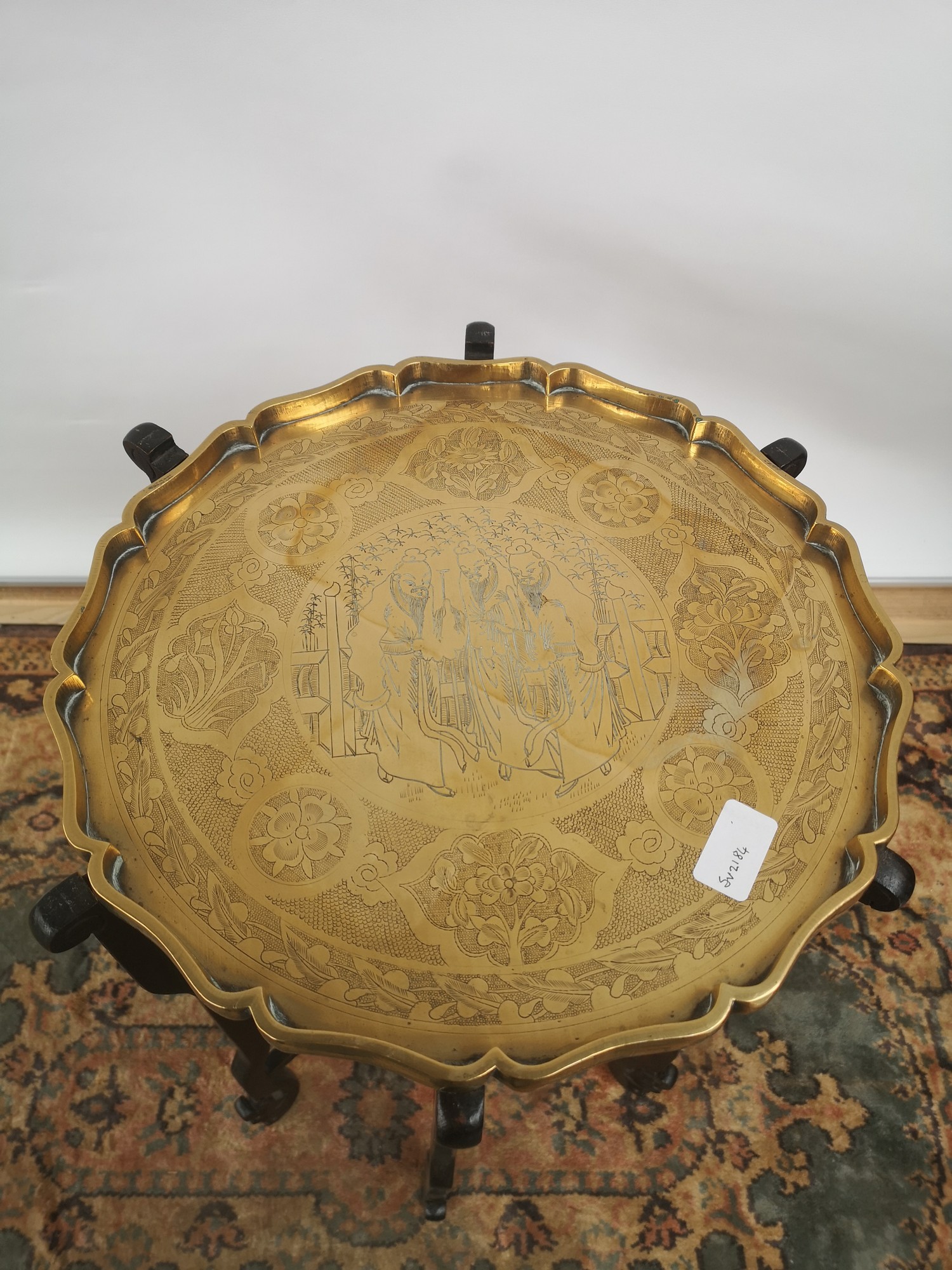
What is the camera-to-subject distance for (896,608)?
69.0 inches

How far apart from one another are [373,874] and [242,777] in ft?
0.59

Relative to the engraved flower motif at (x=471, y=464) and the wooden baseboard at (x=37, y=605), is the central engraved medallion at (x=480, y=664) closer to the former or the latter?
the engraved flower motif at (x=471, y=464)

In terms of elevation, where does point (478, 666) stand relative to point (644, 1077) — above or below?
above

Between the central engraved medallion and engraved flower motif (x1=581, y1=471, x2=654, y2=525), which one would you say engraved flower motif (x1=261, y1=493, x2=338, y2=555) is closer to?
the central engraved medallion

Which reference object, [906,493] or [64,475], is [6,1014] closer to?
[64,475]

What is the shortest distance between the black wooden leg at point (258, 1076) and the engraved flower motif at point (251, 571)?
0.49 metres

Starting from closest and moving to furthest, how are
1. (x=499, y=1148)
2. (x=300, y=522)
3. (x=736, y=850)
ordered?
(x=736, y=850) → (x=300, y=522) → (x=499, y=1148)

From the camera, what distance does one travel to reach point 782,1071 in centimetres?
129

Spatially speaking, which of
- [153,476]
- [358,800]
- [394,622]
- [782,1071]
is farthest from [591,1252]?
[153,476]

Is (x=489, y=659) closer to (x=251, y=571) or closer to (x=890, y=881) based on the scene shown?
(x=251, y=571)

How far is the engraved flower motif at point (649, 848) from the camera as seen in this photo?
0.90 m

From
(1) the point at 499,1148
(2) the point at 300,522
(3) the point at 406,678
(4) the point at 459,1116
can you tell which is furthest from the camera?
(1) the point at 499,1148

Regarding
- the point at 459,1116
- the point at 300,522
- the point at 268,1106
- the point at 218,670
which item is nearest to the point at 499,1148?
the point at 268,1106

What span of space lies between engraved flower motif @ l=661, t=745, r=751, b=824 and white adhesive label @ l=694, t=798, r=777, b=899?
0.5 inches
